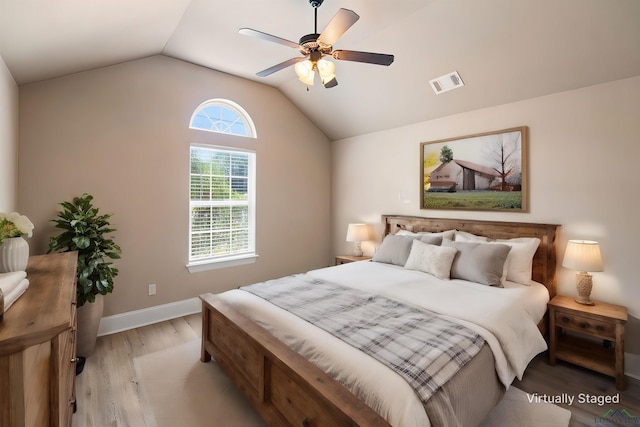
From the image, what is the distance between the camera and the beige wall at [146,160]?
111 inches

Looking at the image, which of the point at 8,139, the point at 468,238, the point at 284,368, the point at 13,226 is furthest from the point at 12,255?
the point at 468,238

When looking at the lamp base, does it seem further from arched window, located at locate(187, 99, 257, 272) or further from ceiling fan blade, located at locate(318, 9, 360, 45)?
arched window, located at locate(187, 99, 257, 272)

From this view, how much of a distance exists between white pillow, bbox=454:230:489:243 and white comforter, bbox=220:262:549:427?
1.86 ft

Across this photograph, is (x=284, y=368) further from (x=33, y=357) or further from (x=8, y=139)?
(x=8, y=139)

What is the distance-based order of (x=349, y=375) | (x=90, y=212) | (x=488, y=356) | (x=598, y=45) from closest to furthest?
1. (x=349, y=375)
2. (x=488, y=356)
3. (x=598, y=45)
4. (x=90, y=212)

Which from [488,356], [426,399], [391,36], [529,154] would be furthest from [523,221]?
[426,399]

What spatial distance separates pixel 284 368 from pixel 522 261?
244 centimetres

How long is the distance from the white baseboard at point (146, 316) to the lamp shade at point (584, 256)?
396 cm

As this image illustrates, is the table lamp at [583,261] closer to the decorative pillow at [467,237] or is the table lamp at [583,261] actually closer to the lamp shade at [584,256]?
the lamp shade at [584,256]

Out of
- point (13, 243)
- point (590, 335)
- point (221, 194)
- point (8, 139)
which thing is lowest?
point (590, 335)

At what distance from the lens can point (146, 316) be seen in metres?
3.38

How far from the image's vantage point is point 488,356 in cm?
177

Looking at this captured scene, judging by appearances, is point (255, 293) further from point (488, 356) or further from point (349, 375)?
point (488, 356)

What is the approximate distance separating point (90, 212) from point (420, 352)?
3012mm
